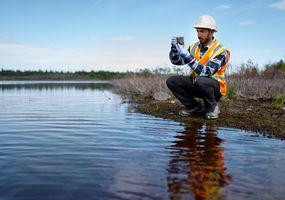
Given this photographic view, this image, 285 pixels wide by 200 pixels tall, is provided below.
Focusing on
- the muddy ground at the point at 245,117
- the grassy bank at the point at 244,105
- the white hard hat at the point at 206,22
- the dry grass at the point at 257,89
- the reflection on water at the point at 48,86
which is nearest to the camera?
the muddy ground at the point at 245,117

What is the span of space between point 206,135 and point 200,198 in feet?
9.37

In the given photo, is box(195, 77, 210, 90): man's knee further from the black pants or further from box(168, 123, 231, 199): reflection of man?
box(168, 123, 231, 199): reflection of man

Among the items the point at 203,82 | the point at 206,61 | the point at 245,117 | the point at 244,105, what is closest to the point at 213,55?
the point at 206,61

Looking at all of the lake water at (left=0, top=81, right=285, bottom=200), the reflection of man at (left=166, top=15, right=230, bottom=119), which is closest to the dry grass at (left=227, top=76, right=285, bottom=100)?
the reflection of man at (left=166, top=15, right=230, bottom=119)

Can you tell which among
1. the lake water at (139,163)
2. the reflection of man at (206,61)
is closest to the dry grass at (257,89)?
the reflection of man at (206,61)

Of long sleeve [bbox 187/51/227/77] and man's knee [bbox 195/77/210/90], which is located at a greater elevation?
long sleeve [bbox 187/51/227/77]

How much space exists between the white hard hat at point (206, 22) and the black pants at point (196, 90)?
91 centimetres

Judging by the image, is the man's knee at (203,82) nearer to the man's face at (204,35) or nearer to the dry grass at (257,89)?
the man's face at (204,35)

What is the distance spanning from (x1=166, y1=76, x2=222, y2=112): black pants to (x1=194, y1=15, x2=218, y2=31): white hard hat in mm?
915

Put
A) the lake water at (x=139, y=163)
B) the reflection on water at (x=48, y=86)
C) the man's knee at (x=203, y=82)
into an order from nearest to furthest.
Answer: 1. the lake water at (x=139, y=163)
2. the man's knee at (x=203, y=82)
3. the reflection on water at (x=48, y=86)

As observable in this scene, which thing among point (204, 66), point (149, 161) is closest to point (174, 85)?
point (204, 66)

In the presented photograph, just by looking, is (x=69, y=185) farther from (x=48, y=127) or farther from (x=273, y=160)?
(x=48, y=127)

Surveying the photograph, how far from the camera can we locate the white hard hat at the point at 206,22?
21.4ft

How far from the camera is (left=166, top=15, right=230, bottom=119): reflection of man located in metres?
6.59
